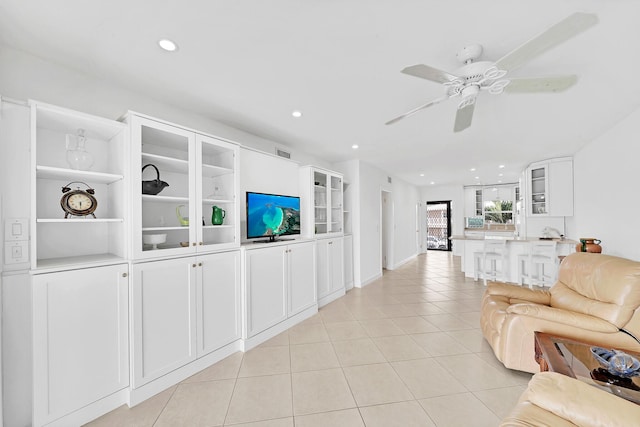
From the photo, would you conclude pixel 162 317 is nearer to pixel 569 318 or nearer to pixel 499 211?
pixel 569 318

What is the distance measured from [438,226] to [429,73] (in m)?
9.96

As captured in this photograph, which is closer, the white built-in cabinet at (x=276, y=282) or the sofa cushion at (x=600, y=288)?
the sofa cushion at (x=600, y=288)

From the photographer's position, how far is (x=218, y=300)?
2494 millimetres

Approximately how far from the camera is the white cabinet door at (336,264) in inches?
172

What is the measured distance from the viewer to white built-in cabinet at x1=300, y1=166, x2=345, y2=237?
155 inches

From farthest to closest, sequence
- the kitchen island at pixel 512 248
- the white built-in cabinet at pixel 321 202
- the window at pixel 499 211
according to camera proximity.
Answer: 1. the window at pixel 499 211
2. the kitchen island at pixel 512 248
3. the white built-in cabinet at pixel 321 202

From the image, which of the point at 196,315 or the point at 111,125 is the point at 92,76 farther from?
the point at 196,315

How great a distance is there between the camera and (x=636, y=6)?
147 cm

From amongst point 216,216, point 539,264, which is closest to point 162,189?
point 216,216

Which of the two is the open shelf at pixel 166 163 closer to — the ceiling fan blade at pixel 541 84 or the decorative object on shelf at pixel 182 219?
the decorative object on shelf at pixel 182 219

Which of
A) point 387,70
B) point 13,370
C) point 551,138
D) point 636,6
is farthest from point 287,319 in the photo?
point 551,138

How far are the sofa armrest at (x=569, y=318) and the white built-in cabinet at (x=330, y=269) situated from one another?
8.41 ft

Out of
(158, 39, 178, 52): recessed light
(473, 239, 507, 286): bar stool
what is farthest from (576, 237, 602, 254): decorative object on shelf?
(158, 39, 178, 52): recessed light

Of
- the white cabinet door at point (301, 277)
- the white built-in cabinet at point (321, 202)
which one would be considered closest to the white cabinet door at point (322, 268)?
the white built-in cabinet at point (321, 202)
